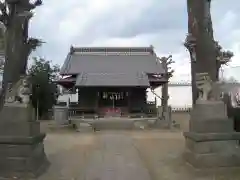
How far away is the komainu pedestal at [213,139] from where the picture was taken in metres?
9.09

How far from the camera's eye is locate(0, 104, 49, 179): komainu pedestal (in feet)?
28.7

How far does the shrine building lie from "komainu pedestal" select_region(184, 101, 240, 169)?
51.6ft

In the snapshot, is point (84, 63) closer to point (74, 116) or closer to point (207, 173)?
point (74, 116)

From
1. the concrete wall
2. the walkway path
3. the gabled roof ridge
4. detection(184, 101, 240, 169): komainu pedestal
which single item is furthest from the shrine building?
detection(184, 101, 240, 169): komainu pedestal

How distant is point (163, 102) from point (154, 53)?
19.8 feet

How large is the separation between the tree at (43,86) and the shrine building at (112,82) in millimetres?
2337

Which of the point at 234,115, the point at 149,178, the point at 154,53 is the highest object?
the point at 154,53

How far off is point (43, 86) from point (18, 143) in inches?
860

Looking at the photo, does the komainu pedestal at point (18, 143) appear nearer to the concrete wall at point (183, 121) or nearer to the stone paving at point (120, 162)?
the stone paving at point (120, 162)

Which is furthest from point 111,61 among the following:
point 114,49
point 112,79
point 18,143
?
point 18,143

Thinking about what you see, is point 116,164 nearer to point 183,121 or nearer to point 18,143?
point 18,143

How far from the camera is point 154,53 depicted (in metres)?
32.1

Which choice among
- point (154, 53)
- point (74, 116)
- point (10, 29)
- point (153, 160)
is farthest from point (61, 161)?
point (154, 53)

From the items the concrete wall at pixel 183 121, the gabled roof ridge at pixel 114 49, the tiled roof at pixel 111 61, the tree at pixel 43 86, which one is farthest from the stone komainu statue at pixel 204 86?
the gabled roof ridge at pixel 114 49
